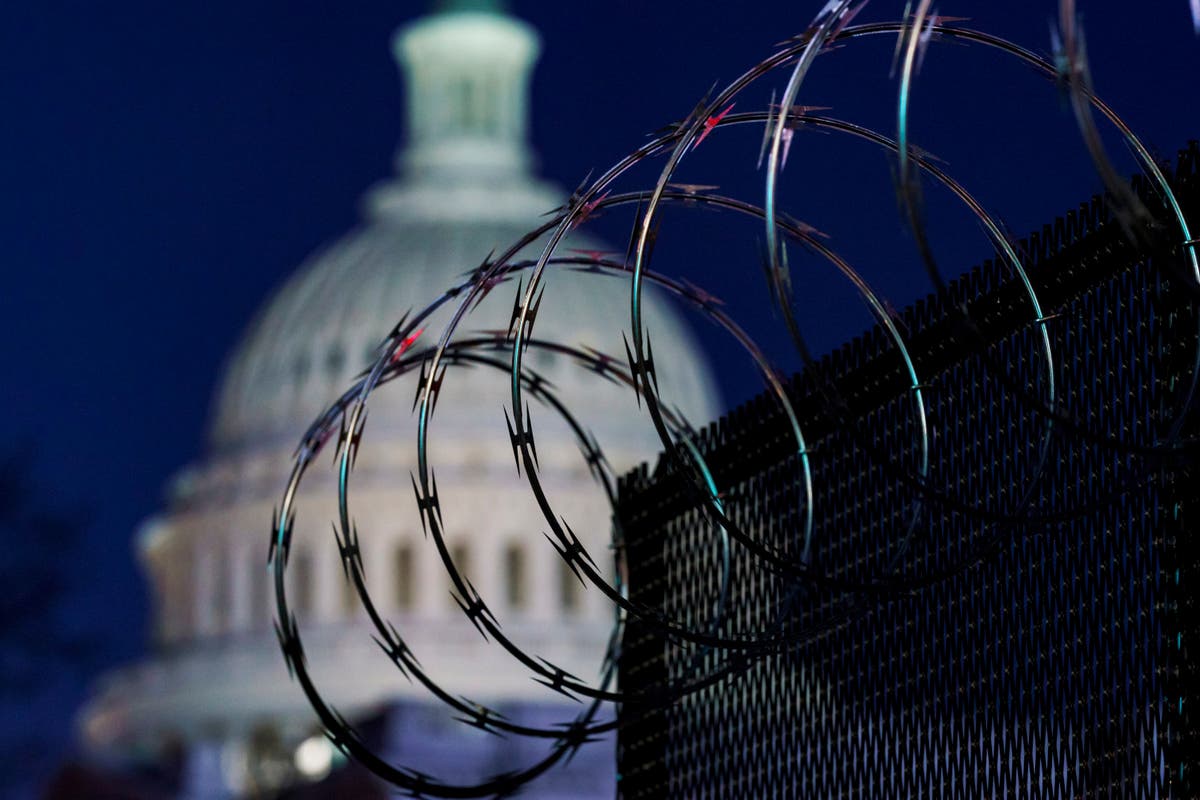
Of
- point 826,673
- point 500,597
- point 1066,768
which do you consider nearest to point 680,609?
point 826,673

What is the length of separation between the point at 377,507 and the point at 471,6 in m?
35.0

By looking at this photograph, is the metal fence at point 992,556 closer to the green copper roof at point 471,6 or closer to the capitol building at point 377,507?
the capitol building at point 377,507

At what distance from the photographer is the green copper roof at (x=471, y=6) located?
6801 inches

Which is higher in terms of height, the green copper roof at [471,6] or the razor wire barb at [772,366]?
the green copper roof at [471,6]

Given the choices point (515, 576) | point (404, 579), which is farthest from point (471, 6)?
point (404, 579)

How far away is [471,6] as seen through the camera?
17275 centimetres

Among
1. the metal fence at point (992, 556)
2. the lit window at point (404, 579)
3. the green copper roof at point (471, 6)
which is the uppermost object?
the green copper roof at point (471, 6)

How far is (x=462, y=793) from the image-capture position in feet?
80.0

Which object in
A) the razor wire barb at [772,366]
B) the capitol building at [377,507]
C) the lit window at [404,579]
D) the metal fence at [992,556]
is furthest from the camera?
the lit window at [404,579]

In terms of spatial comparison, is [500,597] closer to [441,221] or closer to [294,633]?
[441,221]

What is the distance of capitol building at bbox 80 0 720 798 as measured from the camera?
146 m

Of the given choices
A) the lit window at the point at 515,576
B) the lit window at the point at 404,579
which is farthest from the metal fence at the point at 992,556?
the lit window at the point at 515,576

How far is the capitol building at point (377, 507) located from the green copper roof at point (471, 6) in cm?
957

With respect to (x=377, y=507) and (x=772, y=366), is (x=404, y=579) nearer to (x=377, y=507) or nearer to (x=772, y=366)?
(x=377, y=507)
